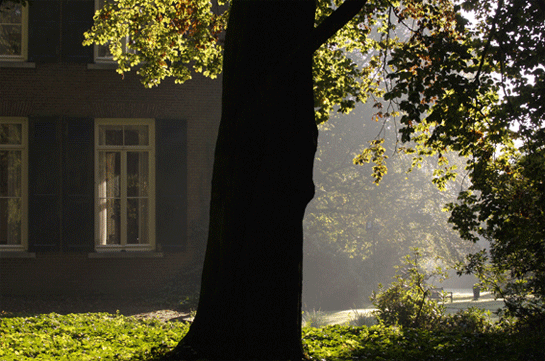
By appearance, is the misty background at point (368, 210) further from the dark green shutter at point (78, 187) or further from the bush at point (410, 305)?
the bush at point (410, 305)

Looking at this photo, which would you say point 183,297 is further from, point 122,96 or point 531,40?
point 531,40

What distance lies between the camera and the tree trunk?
15.9 feet

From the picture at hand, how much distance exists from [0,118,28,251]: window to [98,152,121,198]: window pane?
174cm

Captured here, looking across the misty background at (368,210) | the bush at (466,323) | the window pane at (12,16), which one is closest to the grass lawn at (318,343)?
the bush at (466,323)

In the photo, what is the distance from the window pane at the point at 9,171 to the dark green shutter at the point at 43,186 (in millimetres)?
431

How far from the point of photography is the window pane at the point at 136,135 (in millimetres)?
12891

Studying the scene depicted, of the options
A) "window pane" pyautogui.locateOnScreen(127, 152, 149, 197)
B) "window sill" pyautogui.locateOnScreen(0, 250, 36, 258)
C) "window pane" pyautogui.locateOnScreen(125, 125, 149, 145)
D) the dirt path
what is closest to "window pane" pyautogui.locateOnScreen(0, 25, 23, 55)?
"window pane" pyautogui.locateOnScreen(125, 125, 149, 145)

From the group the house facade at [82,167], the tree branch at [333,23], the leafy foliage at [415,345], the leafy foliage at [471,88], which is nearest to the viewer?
the tree branch at [333,23]

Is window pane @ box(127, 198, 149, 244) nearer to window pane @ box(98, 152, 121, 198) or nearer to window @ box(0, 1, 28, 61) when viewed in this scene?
window pane @ box(98, 152, 121, 198)

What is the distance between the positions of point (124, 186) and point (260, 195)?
28.0 feet

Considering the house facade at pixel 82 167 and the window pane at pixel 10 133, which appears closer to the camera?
the house facade at pixel 82 167

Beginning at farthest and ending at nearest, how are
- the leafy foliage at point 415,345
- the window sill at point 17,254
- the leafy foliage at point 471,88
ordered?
the window sill at point 17,254 < the leafy foliage at point 471,88 < the leafy foliage at point 415,345

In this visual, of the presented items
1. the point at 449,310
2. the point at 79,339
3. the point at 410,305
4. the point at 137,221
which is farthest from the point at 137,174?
the point at 449,310

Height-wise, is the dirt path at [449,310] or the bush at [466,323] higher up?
the bush at [466,323]
